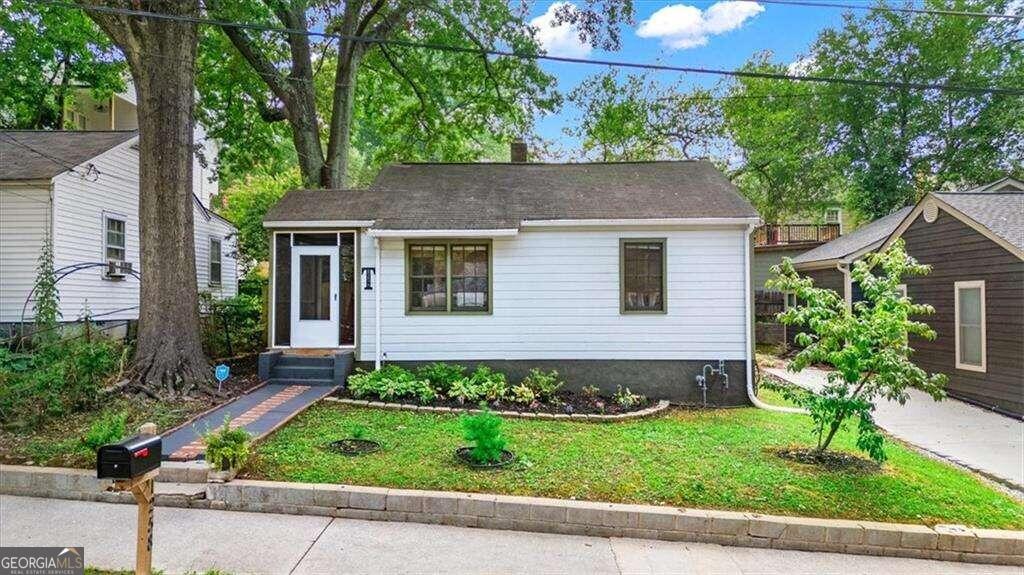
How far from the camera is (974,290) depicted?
8.86 metres

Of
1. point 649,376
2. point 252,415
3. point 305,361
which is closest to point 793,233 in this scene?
point 649,376

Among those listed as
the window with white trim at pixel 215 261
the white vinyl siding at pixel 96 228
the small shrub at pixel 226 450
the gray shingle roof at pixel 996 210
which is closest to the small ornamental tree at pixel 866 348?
the gray shingle roof at pixel 996 210

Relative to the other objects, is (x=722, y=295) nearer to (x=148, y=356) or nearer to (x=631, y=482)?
(x=631, y=482)

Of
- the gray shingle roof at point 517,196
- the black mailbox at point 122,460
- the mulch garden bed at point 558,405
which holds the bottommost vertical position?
the mulch garden bed at point 558,405

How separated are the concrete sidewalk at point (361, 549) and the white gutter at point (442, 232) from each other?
4.80 metres

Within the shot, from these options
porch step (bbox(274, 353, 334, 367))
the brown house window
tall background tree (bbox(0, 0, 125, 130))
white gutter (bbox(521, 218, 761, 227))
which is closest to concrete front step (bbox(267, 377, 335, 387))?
porch step (bbox(274, 353, 334, 367))

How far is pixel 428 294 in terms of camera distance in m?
8.48

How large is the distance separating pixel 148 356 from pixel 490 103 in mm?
10822

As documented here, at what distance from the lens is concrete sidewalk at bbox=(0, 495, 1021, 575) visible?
333 cm

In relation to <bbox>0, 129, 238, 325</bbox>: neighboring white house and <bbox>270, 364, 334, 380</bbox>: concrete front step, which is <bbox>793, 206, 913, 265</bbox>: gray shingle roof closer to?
<bbox>270, 364, 334, 380</bbox>: concrete front step

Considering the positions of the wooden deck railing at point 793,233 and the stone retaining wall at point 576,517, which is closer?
the stone retaining wall at point 576,517

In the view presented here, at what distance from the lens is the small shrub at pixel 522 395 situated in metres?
7.45

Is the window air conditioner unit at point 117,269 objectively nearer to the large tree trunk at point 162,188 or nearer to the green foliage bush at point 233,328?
the green foliage bush at point 233,328

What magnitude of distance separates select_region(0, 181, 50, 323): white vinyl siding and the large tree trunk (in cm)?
412
